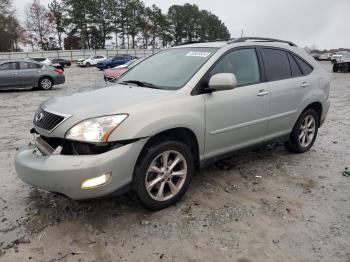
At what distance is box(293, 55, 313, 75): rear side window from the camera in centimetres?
521

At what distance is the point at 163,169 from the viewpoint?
357 centimetres

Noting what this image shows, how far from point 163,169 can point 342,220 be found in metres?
1.83

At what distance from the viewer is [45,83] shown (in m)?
15.4

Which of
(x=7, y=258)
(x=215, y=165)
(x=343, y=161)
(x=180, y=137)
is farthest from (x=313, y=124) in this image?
(x=7, y=258)

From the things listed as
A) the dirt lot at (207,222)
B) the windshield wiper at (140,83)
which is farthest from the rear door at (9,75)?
the windshield wiper at (140,83)

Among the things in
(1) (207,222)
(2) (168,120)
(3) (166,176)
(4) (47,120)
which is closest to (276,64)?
(2) (168,120)

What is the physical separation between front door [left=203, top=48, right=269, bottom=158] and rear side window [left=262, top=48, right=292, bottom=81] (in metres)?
0.20

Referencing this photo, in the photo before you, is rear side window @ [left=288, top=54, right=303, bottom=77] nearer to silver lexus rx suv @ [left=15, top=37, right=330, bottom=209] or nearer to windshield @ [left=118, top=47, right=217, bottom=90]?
silver lexus rx suv @ [left=15, top=37, right=330, bottom=209]

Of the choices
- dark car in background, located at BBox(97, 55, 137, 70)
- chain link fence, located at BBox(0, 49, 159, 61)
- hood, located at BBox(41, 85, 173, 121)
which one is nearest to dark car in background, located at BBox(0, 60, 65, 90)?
hood, located at BBox(41, 85, 173, 121)

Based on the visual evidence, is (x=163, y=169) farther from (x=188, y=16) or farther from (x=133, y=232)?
(x=188, y=16)

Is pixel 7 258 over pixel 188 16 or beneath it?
beneath

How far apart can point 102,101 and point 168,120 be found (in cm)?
67

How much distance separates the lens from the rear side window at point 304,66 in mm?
5215

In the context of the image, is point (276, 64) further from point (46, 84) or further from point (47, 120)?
point (46, 84)
